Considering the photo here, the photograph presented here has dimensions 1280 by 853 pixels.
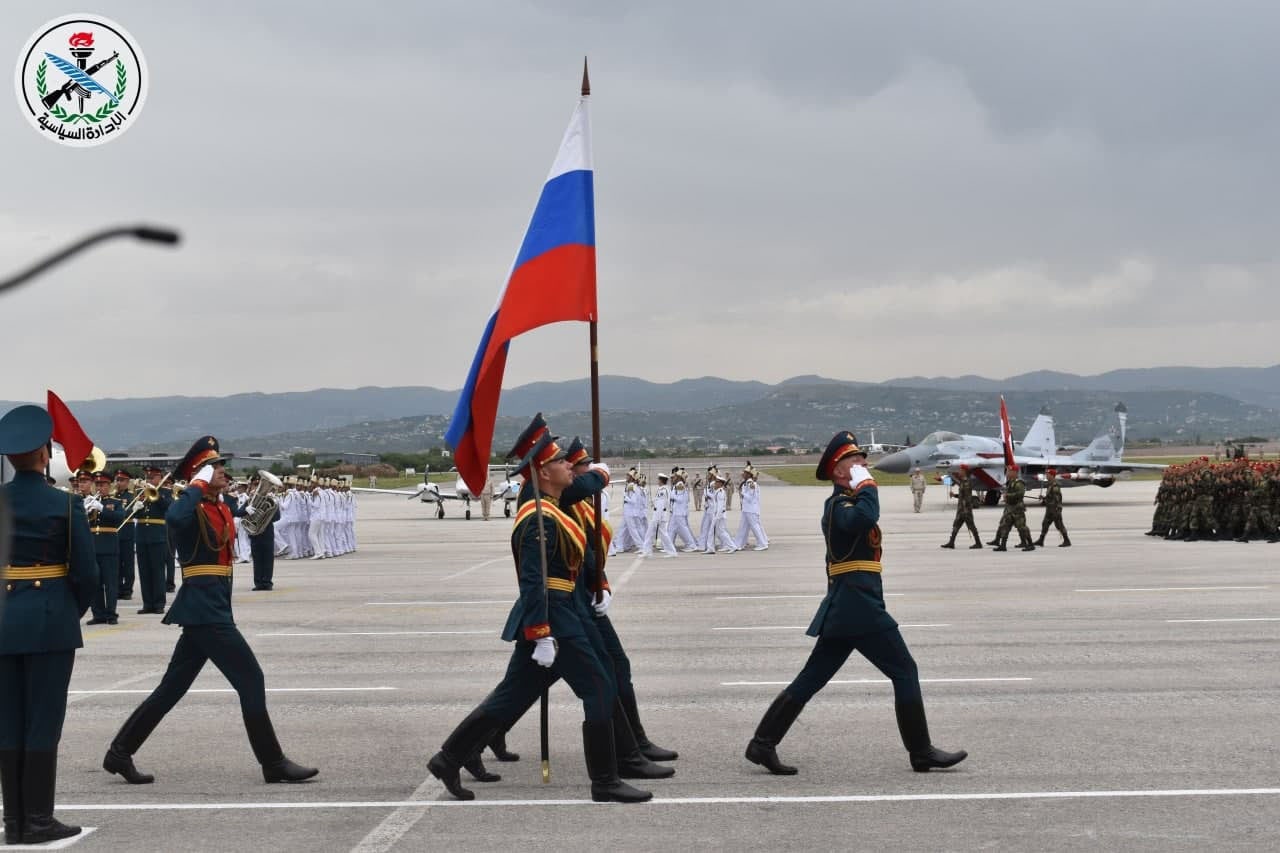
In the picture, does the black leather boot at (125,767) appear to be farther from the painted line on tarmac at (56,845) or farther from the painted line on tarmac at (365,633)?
the painted line on tarmac at (365,633)

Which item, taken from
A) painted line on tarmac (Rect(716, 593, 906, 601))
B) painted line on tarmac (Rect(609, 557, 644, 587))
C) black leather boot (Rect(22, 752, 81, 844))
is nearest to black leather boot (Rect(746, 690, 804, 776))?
black leather boot (Rect(22, 752, 81, 844))

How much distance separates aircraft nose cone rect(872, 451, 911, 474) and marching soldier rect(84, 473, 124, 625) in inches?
1372

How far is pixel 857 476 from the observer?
777cm

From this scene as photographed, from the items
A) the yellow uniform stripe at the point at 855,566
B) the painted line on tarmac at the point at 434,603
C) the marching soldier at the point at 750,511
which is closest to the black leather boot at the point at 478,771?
the yellow uniform stripe at the point at 855,566

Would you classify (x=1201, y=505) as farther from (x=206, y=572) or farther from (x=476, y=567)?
(x=206, y=572)

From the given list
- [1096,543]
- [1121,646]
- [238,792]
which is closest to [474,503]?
[1096,543]

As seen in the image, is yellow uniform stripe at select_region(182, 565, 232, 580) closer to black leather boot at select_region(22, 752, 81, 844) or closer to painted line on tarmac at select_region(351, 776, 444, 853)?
black leather boot at select_region(22, 752, 81, 844)

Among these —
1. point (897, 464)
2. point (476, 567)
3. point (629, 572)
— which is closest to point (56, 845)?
point (629, 572)

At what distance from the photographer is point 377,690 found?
35.2 ft

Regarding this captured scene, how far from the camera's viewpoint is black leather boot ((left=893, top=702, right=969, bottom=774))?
7.56m

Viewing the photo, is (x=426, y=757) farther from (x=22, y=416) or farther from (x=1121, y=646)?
(x=1121, y=646)

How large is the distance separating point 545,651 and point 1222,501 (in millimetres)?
22766

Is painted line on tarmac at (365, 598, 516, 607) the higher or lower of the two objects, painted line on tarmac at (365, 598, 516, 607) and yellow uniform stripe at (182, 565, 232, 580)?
the lower

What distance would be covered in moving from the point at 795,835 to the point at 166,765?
401 centimetres
